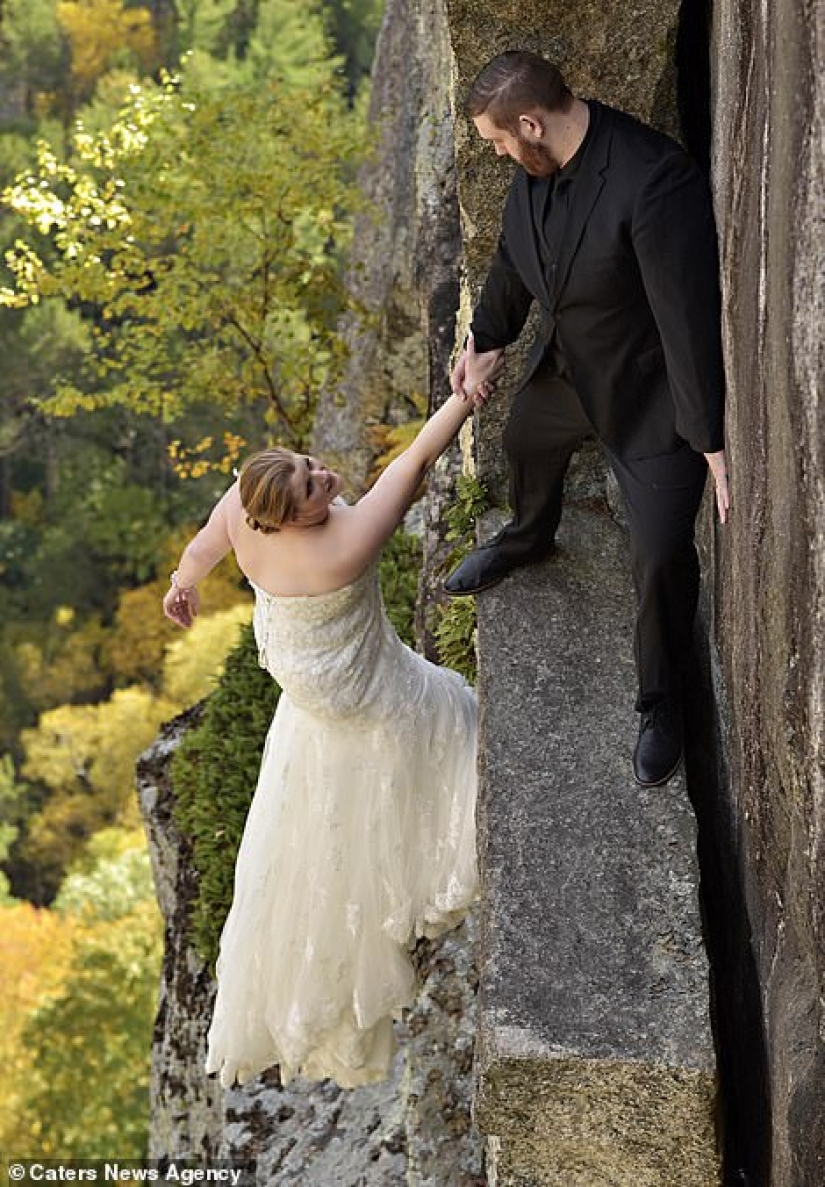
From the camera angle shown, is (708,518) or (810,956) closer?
(810,956)

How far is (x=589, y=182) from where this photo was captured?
436cm

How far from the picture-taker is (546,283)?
461 centimetres

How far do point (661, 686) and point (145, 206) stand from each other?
30.7 ft

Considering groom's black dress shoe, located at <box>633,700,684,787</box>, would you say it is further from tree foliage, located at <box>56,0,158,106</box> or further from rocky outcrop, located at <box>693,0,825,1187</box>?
tree foliage, located at <box>56,0,158,106</box>

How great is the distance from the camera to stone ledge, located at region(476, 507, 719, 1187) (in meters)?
4.15

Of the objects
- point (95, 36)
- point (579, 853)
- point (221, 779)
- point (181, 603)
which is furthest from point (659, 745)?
point (95, 36)

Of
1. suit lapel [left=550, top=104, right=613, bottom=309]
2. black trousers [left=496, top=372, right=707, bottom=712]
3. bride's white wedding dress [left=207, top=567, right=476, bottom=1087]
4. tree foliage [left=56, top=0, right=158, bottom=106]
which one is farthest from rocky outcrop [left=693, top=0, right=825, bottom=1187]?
tree foliage [left=56, top=0, right=158, bottom=106]

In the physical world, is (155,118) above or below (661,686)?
above

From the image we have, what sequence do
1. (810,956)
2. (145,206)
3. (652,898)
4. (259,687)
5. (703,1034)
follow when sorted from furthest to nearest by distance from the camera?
(145,206) < (259,687) < (652,898) < (703,1034) < (810,956)

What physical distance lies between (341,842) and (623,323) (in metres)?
→ 2.15

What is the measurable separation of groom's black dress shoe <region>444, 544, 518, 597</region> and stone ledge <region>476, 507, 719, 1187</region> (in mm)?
125

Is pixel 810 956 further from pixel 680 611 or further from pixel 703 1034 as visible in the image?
pixel 680 611

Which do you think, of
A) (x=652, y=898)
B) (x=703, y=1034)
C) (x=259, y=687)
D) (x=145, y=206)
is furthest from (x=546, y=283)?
(x=145, y=206)

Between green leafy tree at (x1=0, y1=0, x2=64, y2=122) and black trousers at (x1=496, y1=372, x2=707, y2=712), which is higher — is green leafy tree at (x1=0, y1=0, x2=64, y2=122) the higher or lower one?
the higher one
